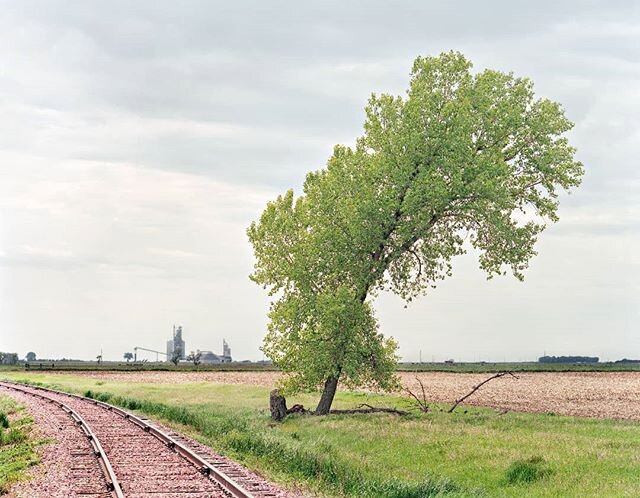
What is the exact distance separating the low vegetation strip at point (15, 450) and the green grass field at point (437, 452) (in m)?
5.86

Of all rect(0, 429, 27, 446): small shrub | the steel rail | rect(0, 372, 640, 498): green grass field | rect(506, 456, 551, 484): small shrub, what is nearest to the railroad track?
the steel rail

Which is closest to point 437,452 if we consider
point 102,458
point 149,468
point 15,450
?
point 149,468

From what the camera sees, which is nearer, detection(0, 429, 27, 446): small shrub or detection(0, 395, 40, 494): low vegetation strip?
detection(0, 395, 40, 494): low vegetation strip

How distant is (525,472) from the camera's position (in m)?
22.5

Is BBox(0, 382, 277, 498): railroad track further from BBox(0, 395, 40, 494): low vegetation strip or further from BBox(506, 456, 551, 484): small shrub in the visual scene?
BBox(506, 456, 551, 484): small shrub

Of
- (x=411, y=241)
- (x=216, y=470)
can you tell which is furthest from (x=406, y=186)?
(x=216, y=470)

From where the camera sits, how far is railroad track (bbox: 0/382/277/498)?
18250 mm

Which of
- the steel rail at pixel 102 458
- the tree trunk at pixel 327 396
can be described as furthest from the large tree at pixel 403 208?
the steel rail at pixel 102 458

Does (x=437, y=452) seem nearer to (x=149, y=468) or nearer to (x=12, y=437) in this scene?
(x=149, y=468)

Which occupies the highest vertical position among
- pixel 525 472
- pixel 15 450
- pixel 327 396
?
pixel 327 396

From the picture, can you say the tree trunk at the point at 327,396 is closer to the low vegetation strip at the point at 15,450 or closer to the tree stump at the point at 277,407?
the tree stump at the point at 277,407

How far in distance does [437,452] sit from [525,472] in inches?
191

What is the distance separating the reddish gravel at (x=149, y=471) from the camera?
18266 mm

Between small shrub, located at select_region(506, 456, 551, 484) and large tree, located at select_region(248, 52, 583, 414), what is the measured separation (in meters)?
16.3
